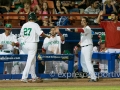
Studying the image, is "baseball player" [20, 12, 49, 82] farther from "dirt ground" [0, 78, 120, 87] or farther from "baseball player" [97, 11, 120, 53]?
"baseball player" [97, 11, 120, 53]

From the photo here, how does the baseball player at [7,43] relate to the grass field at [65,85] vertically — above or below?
above

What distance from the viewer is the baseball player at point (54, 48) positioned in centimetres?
1636

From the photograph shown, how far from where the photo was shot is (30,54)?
15.1m

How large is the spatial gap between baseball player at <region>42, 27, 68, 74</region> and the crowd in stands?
1.83 meters

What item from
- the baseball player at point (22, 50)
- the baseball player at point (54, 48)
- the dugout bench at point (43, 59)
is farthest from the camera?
the baseball player at point (54, 48)

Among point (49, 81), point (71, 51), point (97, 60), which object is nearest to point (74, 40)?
point (71, 51)

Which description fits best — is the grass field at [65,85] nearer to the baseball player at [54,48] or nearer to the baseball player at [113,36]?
the baseball player at [54,48]

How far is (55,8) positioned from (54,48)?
3.82 m

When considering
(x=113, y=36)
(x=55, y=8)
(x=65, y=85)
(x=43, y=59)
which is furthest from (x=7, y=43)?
(x=55, y=8)

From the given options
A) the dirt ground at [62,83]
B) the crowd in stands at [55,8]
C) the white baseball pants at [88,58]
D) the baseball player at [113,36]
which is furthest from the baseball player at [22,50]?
the baseball player at [113,36]

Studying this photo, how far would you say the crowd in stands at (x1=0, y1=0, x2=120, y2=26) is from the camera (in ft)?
61.3

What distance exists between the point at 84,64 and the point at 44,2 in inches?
159

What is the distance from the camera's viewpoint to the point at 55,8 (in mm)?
20125

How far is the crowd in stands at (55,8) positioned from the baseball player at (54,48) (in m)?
A: 1.83
